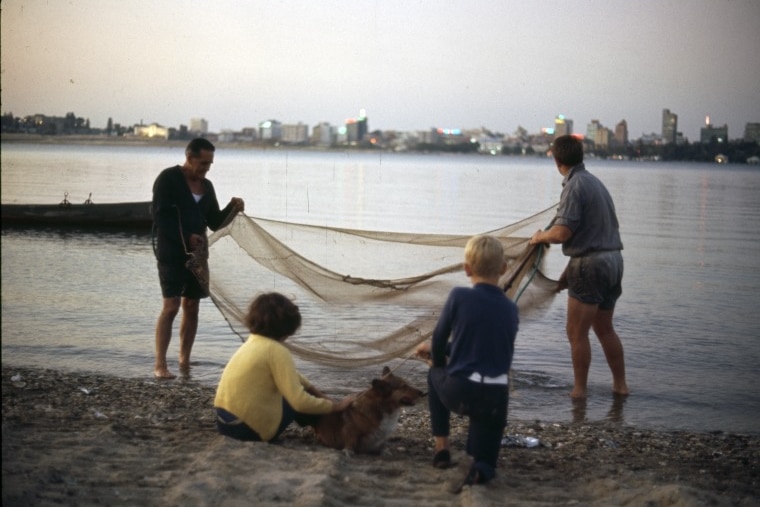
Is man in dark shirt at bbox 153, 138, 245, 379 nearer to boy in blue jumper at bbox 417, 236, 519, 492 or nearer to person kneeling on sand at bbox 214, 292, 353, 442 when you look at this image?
person kneeling on sand at bbox 214, 292, 353, 442

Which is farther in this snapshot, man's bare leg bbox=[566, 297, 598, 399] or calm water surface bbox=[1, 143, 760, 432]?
calm water surface bbox=[1, 143, 760, 432]

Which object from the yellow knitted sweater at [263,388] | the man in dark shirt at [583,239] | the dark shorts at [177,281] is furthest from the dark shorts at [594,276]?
the dark shorts at [177,281]

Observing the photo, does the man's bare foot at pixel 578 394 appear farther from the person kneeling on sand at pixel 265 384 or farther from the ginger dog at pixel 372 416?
the person kneeling on sand at pixel 265 384

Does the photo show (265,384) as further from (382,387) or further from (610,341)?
(610,341)

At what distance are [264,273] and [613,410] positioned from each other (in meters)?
3.36

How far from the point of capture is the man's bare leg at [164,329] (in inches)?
281

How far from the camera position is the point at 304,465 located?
15.1ft

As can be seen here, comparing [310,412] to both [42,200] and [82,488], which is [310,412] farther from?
[42,200]

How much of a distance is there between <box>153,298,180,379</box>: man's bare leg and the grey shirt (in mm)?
3238

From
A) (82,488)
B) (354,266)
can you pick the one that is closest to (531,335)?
(354,266)

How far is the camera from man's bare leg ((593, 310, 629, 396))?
273 inches

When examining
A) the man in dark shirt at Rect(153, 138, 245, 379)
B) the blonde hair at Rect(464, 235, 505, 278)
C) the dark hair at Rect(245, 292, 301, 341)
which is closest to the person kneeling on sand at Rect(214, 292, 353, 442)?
the dark hair at Rect(245, 292, 301, 341)

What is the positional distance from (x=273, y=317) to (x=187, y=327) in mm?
2872

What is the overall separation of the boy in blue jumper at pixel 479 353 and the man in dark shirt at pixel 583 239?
1913 mm
